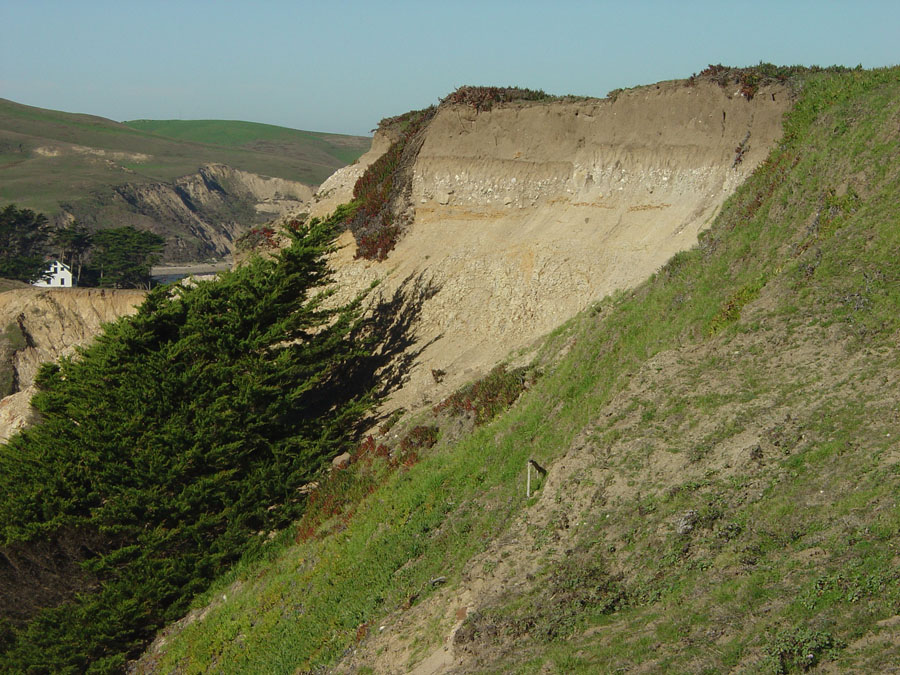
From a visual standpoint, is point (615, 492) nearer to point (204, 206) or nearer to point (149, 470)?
point (149, 470)

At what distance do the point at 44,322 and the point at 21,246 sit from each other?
124 feet

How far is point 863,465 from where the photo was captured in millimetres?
10766

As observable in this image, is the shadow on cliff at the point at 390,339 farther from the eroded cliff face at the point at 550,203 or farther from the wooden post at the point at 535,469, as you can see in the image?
the wooden post at the point at 535,469

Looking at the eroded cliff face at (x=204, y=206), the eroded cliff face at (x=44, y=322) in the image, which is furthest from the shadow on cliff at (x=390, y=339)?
the eroded cliff face at (x=204, y=206)

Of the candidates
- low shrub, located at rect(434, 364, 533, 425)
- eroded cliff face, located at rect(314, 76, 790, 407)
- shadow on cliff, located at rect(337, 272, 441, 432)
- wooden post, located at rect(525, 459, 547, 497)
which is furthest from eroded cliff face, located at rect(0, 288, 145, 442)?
wooden post, located at rect(525, 459, 547, 497)

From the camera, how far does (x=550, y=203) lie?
2733cm

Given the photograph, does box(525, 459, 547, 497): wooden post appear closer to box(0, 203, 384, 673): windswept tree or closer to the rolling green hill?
the rolling green hill

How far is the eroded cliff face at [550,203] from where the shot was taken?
2347 centimetres

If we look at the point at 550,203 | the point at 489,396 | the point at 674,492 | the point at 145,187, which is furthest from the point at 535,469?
the point at 145,187

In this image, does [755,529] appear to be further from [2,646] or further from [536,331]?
[2,646]

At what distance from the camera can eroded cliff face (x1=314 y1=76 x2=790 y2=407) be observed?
2347 centimetres

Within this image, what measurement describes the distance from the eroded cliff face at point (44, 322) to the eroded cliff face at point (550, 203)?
22.3 m

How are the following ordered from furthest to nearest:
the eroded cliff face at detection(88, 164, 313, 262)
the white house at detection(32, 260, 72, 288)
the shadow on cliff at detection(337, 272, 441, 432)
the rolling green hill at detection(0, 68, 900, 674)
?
the eroded cliff face at detection(88, 164, 313, 262) < the white house at detection(32, 260, 72, 288) < the shadow on cliff at detection(337, 272, 441, 432) < the rolling green hill at detection(0, 68, 900, 674)

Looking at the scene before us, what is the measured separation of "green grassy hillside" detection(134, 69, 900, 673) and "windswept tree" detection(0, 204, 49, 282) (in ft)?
206
